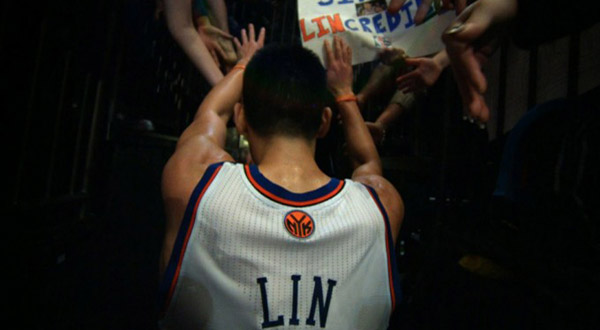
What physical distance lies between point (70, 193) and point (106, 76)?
0.82 meters

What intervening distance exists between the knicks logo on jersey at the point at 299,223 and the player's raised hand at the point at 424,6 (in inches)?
51.4

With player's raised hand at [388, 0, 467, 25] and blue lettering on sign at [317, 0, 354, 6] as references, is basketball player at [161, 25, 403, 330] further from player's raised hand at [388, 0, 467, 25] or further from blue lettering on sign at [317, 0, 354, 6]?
player's raised hand at [388, 0, 467, 25]

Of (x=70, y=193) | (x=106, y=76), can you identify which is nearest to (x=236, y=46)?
(x=106, y=76)

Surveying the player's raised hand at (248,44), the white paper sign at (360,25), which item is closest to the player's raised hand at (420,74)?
the white paper sign at (360,25)

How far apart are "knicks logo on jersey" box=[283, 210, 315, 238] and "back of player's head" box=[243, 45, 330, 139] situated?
0.39 meters

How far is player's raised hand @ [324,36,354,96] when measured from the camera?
1801mm

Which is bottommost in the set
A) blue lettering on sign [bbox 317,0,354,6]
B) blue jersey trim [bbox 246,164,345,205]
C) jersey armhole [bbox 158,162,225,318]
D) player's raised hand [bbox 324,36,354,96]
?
jersey armhole [bbox 158,162,225,318]

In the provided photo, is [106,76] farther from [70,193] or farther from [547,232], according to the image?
[547,232]

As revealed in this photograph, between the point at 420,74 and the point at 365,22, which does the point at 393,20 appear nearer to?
the point at 365,22

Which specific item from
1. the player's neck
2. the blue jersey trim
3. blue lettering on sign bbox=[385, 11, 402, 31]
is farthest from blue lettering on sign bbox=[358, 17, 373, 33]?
the blue jersey trim

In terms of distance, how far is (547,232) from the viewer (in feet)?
4.93

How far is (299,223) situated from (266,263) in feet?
0.63

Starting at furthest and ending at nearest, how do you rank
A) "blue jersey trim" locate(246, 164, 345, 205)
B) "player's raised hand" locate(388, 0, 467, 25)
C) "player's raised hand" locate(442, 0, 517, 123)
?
"player's raised hand" locate(388, 0, 467, 25)
"blue jersey trim" locate(246, 164, 345, 205)
"player's raised hand" locate(442, 0, 517, 123)

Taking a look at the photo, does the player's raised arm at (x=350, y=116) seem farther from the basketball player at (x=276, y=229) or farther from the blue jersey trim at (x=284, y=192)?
the blue jersey trim at (x=284, y=192)
